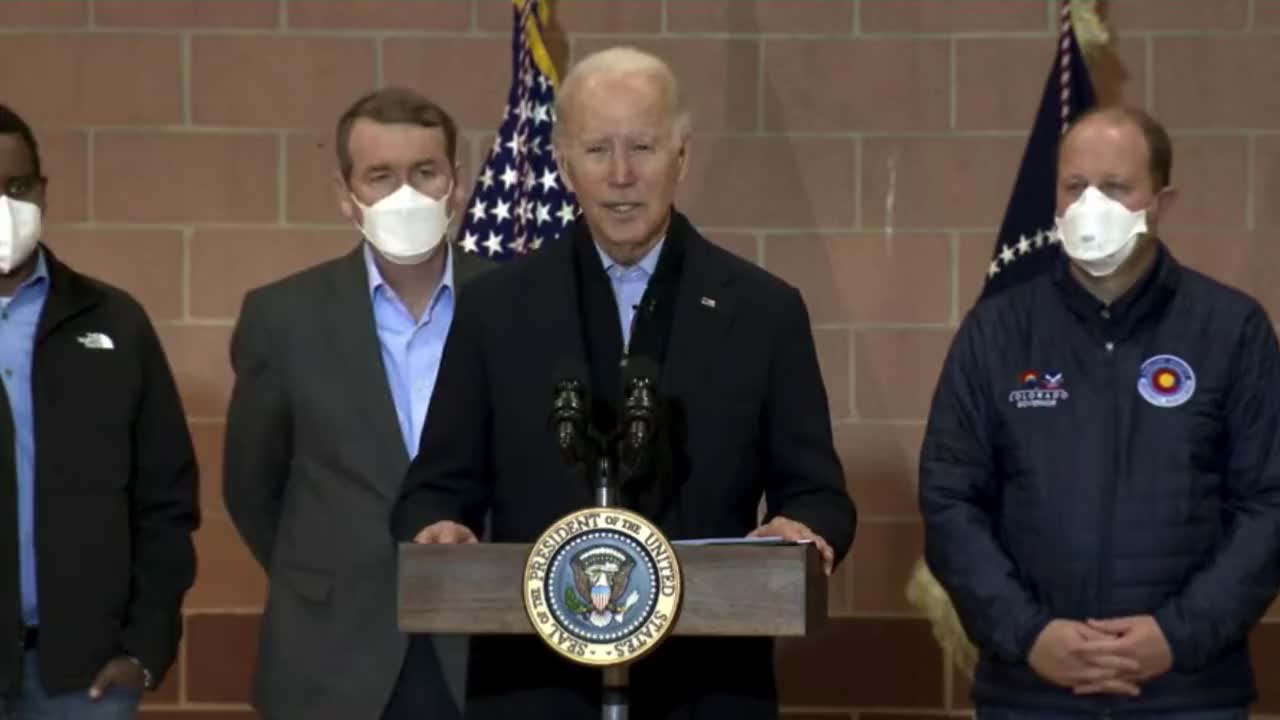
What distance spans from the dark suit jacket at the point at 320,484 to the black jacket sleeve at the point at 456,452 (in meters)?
0.68

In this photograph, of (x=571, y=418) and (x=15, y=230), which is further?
(x=15, y=230)

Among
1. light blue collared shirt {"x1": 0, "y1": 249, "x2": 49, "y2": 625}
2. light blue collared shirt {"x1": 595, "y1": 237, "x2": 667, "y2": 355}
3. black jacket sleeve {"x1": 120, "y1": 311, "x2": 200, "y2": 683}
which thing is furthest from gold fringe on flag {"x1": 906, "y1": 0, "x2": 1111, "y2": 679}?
light blue collared shirt {"x1": 0, "y1": 249, "x2": 49, "y2": 625}

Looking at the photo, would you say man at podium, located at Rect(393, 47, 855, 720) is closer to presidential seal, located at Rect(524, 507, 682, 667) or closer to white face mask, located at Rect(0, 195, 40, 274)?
presidential seal, located at Rect(524, 507, 682, 667)

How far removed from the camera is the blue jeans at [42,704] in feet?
12.5

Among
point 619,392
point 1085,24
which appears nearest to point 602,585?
point 619,392

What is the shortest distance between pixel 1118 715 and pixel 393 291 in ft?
5.04

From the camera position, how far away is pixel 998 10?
17.5ft

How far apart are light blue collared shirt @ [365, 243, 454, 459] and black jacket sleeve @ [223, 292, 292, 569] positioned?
21 cm

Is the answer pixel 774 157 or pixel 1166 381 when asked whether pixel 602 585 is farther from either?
pixel 774 157

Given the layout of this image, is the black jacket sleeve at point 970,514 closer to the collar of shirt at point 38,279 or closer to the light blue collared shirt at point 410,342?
the light blue collared shirt at point 410,342

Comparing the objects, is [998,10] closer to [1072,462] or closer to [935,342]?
[935,342]

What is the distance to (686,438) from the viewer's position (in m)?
3.07

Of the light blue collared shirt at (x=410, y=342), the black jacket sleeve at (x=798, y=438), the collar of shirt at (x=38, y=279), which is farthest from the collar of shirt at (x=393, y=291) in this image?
the black jacket sleeve at (x=798, y=438)

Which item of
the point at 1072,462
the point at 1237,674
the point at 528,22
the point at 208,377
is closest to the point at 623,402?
the point at 1072,462
